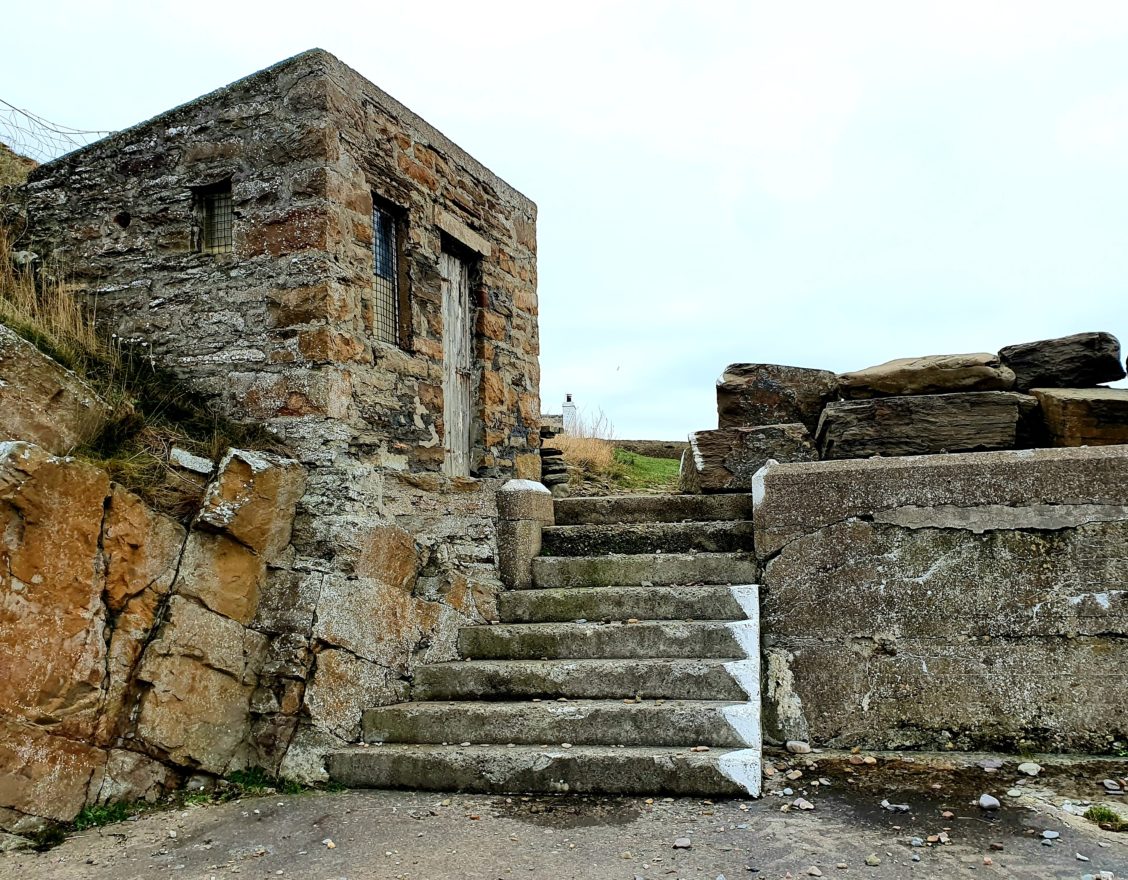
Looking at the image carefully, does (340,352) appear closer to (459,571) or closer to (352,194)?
(352,194)

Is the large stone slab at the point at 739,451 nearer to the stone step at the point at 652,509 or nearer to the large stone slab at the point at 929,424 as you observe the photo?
the stone step at the point at 652,509

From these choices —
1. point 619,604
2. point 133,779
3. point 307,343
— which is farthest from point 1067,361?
point 133,779

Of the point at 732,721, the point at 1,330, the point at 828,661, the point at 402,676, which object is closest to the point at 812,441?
the point at 828,661

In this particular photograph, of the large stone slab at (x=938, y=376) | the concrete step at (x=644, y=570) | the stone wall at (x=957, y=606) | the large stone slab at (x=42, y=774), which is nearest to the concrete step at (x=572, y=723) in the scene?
the stone wall at (x=957, y=606)

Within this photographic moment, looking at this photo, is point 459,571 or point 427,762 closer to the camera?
point 427,762

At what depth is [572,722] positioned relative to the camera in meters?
4.30

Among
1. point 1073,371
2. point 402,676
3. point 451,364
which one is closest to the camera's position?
point 402,676

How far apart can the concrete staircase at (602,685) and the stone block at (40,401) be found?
1.98 m

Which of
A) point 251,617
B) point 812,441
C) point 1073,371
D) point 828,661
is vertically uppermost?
point 1073,371

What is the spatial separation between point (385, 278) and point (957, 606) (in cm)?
375

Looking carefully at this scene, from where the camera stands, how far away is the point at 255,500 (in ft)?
14.8

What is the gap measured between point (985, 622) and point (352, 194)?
411 cm

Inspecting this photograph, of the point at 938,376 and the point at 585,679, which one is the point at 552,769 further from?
the point at 938,376

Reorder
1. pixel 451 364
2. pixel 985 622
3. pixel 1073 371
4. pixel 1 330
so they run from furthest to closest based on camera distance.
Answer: pixel 451 364
pixel 1073 371
pixel 985 622
pixel 1 330
